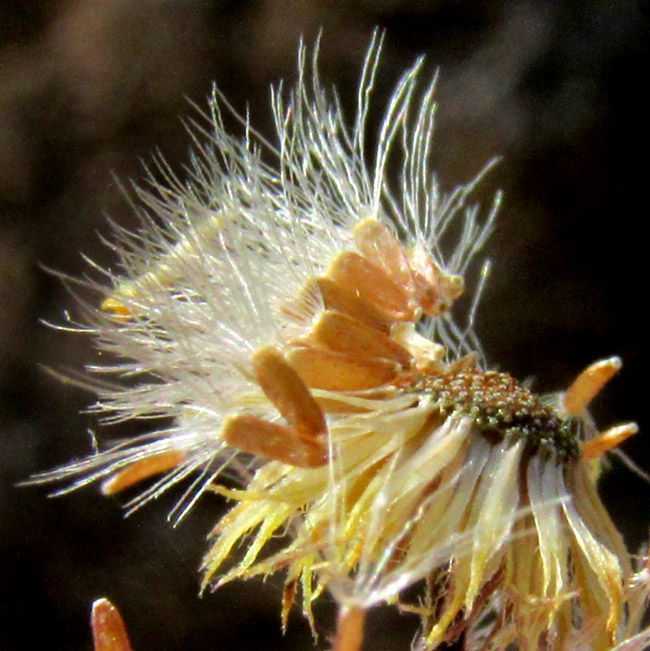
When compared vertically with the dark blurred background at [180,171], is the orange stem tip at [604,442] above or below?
below

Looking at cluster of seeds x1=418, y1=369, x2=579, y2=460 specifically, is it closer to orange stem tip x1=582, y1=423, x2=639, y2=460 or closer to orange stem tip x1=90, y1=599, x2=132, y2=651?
orange stem tip x1=582, y1=423, x2=639, y2=460

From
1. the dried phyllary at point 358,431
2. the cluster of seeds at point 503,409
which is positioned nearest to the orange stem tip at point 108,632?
the dried phyllary at point 358,431

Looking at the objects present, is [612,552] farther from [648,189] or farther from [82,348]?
[82,348]

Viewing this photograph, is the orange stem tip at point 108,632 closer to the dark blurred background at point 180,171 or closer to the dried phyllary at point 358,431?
the dried phyllary at point 358,431

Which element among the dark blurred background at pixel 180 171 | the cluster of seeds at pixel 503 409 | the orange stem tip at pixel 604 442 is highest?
the dark blurred background at pixel 180 171

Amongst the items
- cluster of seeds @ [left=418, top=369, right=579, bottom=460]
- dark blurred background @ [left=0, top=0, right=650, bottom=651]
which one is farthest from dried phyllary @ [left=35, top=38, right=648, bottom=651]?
dark blurred background @ [left=0, top=0, right=650, bottom=651]

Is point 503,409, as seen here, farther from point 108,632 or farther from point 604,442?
point 108,632

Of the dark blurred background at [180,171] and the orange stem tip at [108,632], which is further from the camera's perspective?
the dark blurred background at [180,171]

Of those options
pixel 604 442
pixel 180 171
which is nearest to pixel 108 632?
pixel 604 442
